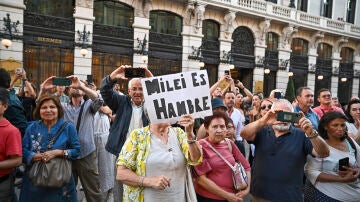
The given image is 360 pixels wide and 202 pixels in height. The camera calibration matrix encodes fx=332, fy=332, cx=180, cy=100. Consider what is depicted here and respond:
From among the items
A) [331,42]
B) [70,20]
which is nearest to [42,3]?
[70,20]

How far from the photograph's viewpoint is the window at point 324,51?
87.1 feet

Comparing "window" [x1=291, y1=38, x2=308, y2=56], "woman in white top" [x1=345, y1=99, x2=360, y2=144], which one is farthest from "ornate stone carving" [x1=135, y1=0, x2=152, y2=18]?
"woman in white top" [x1=345, y1=99, x2=360, y2=144]

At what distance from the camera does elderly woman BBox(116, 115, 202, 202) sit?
9.73 feet

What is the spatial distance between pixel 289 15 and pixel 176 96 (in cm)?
2230

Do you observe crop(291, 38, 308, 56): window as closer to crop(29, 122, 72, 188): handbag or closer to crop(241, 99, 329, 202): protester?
crop(241, 99, 329, 202): protester

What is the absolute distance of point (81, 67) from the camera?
629 inches

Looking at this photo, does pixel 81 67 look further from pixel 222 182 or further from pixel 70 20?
pixel 222 182

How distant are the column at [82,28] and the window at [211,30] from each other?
23.8ft

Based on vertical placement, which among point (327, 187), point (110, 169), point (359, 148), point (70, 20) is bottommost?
point (110, 169)

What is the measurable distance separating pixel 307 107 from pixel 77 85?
3.69 m

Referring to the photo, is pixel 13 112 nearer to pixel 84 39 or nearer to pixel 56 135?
pixel 56 135

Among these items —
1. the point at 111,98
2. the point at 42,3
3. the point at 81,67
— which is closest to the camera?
the point at 111,98

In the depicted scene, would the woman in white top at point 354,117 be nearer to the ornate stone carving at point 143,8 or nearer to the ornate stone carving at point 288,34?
the ornate stone carving at point 143,8

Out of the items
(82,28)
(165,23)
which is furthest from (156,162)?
(165,23)
